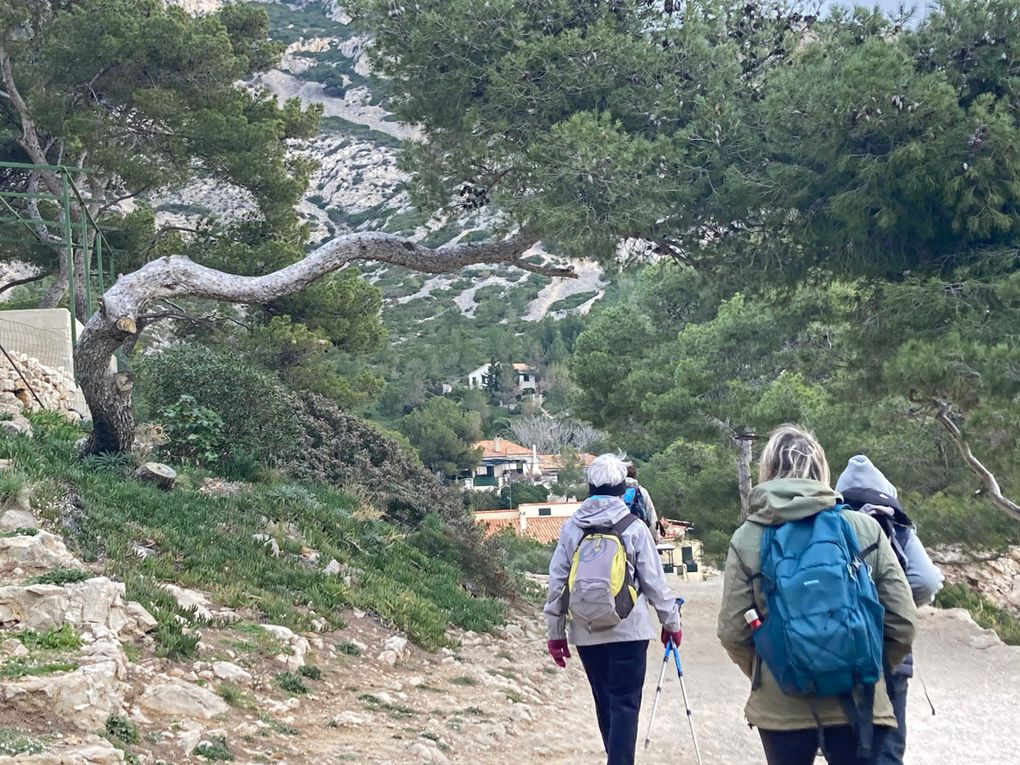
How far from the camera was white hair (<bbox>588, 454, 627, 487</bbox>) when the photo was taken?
4691 mm

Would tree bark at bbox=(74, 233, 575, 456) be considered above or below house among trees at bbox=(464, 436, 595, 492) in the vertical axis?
above

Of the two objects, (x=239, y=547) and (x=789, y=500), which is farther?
(x=239, y=547)

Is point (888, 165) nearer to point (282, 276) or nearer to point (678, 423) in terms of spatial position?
point (282, 276)

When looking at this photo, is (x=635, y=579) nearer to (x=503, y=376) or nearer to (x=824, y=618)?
(x=824, y=618)

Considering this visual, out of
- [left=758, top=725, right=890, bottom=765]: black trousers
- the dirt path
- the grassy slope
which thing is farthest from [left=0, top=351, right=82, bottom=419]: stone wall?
[left=758, top=725, right=890, bottom=765]: black trousers

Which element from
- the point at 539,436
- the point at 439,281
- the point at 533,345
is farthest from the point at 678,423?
the point at 439,281

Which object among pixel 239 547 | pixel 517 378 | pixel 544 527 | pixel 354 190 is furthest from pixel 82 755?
pixel 354 190

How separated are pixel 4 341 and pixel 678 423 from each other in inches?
418

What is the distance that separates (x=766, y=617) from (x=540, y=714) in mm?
4345

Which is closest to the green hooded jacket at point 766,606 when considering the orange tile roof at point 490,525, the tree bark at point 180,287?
the tree bark at point 180,287

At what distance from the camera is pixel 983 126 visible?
8719 millimetres

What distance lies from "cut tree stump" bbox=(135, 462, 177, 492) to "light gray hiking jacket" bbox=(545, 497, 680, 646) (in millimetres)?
5799

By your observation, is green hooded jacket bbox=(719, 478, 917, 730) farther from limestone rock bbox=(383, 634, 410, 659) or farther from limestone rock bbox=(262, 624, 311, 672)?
limestone rock bbox=(383, 634, 410, 659)

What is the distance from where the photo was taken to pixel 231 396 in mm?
11891
